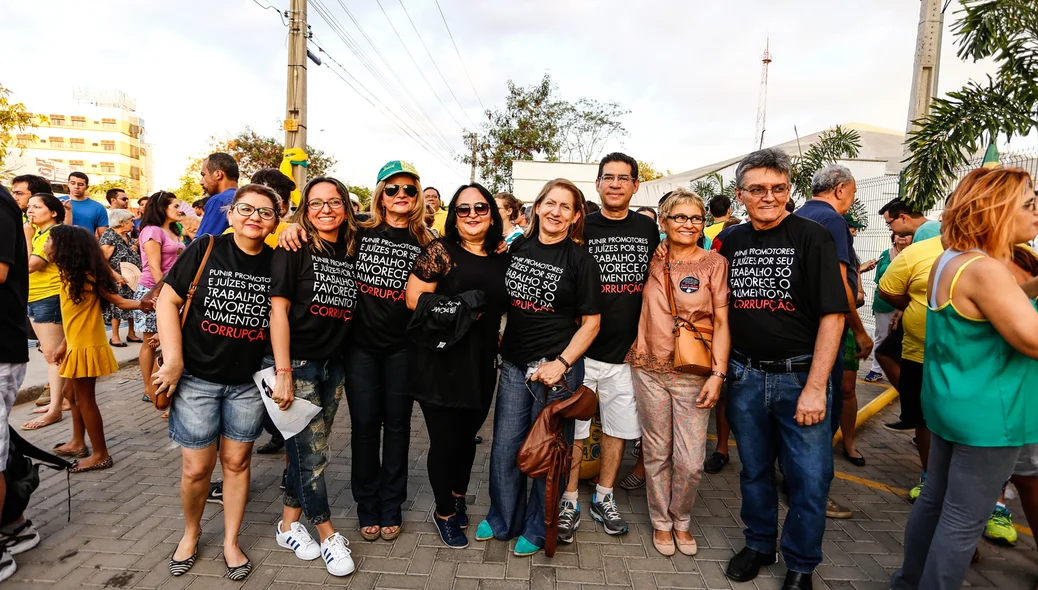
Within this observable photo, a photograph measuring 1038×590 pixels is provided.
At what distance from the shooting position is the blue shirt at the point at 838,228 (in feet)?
10.7

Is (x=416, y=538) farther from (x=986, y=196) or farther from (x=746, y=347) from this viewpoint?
(x=986, y=196)

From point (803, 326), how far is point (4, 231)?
13.2ft

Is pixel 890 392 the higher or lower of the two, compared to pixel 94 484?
higher

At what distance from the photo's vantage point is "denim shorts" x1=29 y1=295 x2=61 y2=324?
14.3 feet

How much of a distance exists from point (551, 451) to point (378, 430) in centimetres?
106

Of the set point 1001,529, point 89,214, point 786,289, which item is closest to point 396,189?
→ point 786,289

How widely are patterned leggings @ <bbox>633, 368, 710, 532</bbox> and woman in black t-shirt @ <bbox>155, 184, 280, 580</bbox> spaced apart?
2.18 m

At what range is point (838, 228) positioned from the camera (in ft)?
10.7

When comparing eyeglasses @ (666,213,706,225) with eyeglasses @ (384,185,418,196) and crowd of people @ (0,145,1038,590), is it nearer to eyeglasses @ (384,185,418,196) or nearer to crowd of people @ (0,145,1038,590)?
crowd of people @ (0,145,1038,590)

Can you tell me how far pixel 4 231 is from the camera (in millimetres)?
2631

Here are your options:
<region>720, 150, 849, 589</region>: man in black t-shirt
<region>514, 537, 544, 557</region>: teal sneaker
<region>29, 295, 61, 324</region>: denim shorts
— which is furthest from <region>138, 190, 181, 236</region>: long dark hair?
<region>720, 150, 849, 589</region>: man in black t-shirt

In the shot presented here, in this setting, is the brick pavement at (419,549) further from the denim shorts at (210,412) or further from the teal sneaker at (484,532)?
the denim shorts at (210,412)

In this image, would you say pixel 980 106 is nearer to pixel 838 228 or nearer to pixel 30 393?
pixel 838 228

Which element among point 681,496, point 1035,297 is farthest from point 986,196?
point 681,496
